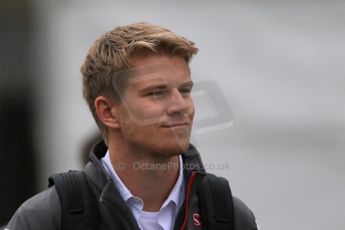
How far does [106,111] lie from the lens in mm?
1933

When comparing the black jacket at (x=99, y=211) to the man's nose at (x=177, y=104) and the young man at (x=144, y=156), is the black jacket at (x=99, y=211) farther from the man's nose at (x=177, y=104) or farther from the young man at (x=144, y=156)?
the man's nose at (x=177, y=104)

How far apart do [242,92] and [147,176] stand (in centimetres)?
171

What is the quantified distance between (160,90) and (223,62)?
1.75m

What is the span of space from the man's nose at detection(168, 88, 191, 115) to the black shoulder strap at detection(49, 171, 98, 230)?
10.8 inches

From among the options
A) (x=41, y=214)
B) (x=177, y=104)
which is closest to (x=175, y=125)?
(x=177, y=104)

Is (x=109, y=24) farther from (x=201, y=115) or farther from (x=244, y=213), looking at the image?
(x=244, y=213)

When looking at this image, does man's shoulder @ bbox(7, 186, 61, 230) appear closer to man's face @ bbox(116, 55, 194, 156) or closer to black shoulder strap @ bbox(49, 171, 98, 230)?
black shoulder strap @ bbox(49, 171, 98, 230)

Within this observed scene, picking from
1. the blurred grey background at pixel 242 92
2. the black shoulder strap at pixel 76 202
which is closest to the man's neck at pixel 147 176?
the black shoulder strap at pixel 76 202

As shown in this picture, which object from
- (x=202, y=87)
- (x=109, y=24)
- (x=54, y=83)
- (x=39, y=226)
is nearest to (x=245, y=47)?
(x=109, y=24)

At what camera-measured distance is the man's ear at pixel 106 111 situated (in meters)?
1.91

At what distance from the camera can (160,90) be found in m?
1.83

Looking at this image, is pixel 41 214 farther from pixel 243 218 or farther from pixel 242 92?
pixel 242 92

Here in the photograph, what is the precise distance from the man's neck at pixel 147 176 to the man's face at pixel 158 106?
0.03m

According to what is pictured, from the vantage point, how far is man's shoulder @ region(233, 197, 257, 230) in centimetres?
189
